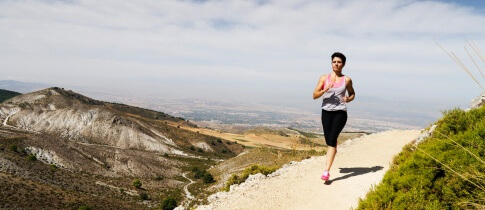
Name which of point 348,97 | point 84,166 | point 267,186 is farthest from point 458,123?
point 84,166

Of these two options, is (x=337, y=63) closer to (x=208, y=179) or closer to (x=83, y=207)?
(x=83, y=207)

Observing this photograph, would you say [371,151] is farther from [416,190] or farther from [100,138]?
[100,138]

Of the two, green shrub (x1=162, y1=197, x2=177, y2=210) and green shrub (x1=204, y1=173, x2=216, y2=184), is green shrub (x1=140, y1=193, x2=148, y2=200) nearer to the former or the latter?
green shrub (x1=162, y1=197, x2=177, y2=210)

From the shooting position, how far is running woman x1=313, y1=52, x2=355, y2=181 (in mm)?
8609

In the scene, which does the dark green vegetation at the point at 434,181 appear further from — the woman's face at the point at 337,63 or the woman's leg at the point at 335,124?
the woman's face at the point at 337,63

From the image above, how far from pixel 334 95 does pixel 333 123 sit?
82 centimetres

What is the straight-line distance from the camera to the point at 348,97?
8781 millimetres

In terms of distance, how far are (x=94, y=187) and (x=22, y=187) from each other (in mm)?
11087

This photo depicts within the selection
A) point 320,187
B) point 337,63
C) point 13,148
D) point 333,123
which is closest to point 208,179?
point 13,148

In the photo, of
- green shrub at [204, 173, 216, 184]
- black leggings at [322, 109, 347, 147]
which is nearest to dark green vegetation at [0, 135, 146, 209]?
green shrub at [204, 173, 216, 184]

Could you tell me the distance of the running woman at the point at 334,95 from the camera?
8609 millimetres

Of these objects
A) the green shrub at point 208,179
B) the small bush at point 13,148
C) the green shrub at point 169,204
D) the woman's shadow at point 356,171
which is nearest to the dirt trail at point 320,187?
the woman's shadow at point 356,171

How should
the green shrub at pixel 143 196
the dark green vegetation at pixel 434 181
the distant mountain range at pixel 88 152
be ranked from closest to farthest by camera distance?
the dark green vegetation at pixel 434 181, the distant mountain range at pixel 88 152, the green shrub at pixel 143 196

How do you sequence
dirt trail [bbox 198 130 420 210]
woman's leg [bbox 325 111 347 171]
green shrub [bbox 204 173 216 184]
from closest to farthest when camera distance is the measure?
woman's leg [bbox 325 111 347 171] < dirt trail [bbox 198 130 420 210] < green shrub [bbox 204 173 216 184]
